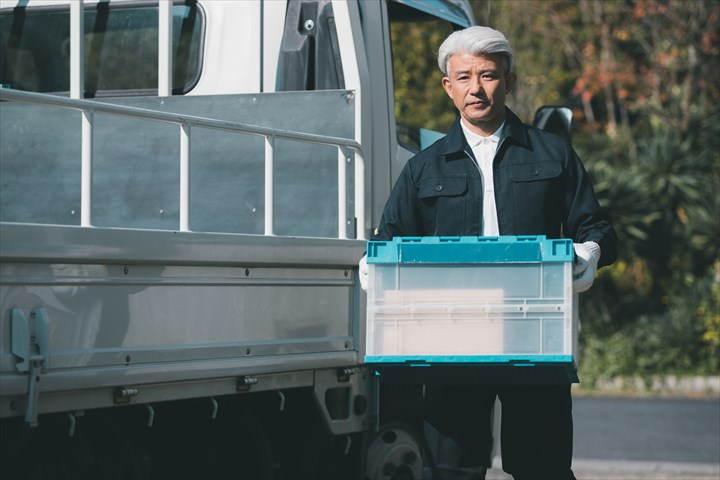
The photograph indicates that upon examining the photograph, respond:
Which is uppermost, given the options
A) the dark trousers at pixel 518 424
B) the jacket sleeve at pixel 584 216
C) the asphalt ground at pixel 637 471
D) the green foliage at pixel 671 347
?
the jacket sleeve at pixel 584 216

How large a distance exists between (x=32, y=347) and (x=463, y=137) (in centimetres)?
145

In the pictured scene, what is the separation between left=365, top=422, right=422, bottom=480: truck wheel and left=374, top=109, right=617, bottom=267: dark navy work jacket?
6.49ft

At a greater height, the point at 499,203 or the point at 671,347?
the point at 499,203

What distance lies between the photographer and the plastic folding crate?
12.6ft

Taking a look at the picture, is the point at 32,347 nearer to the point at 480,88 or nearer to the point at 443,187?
the point at 443,187

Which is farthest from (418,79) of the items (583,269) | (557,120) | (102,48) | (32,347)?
(32,347)

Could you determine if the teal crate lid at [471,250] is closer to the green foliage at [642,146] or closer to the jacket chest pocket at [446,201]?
the jacket chest pocket at [446,201]

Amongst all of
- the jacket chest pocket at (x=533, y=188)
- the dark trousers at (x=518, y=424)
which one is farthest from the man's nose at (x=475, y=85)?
the dark trousers at (x=518, y=424)

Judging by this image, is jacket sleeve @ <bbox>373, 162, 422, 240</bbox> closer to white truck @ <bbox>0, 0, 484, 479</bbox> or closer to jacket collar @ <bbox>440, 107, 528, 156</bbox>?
jacket collar @ <bbox>440, 107, 528, 156</bbox>

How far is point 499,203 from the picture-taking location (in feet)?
13.8

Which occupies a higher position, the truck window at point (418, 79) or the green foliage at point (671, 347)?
the truck window at point (418, 79)

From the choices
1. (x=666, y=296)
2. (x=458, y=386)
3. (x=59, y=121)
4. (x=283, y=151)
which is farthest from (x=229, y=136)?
(x=666, y=296)

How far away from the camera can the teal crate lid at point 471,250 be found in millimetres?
3844

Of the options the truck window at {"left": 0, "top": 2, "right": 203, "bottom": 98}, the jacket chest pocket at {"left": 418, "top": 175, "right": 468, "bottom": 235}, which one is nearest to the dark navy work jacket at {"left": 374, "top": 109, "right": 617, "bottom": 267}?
the jacket chest pocket at {"left": 418, "top": 175, "right": 468, "bottom": 235}
